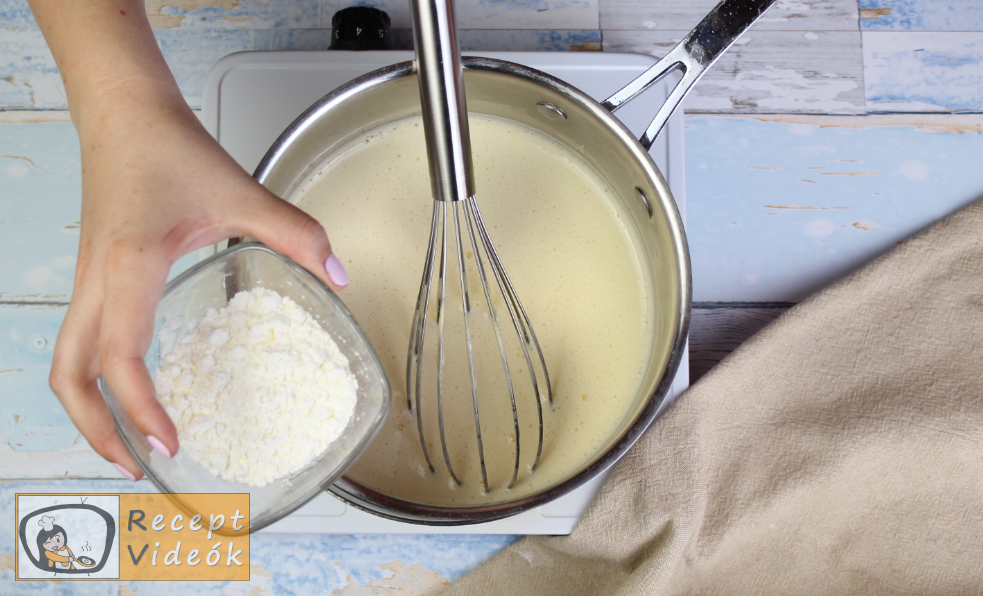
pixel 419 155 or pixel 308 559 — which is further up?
pixel 419 155

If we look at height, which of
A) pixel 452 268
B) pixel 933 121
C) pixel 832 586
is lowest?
pixel 832 586

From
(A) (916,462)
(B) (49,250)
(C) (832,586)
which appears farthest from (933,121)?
(B) (49,250)

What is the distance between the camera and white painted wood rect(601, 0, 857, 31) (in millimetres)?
607

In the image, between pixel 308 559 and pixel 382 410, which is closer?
pixel 382 410

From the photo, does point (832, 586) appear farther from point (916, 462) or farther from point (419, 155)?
point (419, 155)

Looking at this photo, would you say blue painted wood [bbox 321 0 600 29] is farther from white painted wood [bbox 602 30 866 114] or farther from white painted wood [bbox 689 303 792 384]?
white painted wood [bbox 689 303 792 384]

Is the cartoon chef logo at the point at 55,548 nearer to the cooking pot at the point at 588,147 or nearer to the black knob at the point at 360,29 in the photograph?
the cooking pot at the point at 588,147

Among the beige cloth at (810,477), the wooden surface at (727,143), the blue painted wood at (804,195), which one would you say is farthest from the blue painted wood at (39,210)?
the blue painted wood at (804,195)

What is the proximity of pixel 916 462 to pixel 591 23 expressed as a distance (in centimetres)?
47

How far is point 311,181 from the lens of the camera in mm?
541

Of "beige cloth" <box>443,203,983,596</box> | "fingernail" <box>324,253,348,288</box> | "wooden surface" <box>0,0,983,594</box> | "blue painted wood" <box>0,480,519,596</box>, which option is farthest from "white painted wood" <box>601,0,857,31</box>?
"blue painted wood" <box>0,480,519,596</box>

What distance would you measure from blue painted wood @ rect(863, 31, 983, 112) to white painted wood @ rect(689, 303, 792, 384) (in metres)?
0.23

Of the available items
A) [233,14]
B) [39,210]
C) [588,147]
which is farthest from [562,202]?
[39,210]

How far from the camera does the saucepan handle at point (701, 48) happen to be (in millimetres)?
444
